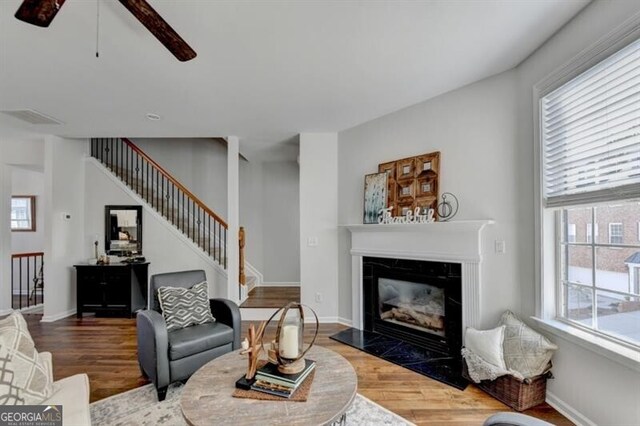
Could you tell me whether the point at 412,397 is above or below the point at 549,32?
below

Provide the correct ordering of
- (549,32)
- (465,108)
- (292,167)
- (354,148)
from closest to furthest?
(549,32) < (465,108) < (354,148) < (292,167)

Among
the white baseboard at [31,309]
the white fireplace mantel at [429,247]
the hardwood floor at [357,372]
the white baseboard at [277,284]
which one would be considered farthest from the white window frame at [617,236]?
the white baseboard at [31,309]

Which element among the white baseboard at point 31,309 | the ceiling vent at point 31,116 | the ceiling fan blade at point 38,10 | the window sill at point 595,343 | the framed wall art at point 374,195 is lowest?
the white baseboard at point 31,309

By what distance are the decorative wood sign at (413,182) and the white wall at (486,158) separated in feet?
0.30

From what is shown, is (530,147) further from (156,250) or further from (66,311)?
(66,311)

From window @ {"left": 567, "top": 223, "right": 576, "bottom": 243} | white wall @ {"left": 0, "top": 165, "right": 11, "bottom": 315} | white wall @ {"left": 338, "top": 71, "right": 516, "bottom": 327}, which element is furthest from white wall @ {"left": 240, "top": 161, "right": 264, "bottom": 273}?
window @ {"left": 567, "top": 223, "right": 576, "bottom": 243}

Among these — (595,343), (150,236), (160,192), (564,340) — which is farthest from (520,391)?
(160,192)

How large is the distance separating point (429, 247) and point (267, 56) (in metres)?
2.44

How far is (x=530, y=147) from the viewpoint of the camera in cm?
254

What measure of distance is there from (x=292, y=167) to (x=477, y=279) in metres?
4.52

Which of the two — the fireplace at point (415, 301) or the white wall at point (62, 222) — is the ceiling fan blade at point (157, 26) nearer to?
the fireplace at point (415, 301)

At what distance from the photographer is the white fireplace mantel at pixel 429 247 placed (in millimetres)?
2881

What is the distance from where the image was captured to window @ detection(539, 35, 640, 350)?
71.1 inches

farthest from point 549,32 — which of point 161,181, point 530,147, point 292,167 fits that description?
point 161,181
